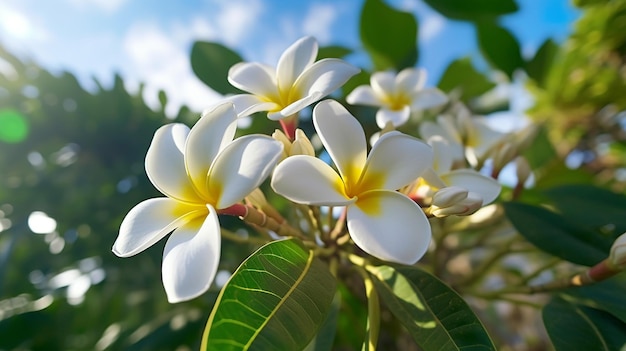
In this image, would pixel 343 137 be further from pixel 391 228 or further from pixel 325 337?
pixel 325 337

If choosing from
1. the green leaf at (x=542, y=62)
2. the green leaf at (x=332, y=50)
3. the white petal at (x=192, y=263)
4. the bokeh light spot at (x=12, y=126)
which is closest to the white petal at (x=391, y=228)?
the white petal at (x=192, y=263)

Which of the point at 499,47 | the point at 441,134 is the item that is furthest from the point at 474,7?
the point at 441,134

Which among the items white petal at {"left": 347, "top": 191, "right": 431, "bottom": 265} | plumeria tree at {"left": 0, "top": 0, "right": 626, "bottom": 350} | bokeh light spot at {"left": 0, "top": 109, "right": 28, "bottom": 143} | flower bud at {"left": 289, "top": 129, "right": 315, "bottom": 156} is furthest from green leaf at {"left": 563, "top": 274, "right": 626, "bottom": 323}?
bokeh light spot at {"left": 0, "top": 109, "right": 28, "bottom": 143}

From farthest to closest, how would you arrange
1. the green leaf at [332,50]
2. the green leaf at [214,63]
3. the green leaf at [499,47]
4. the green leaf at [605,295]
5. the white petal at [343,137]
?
the green leaf at [499,47] → the green leaf at [332,50] → the green leaf at [214,63] → the green leaf at [605,295] → the white petal at [343,137]

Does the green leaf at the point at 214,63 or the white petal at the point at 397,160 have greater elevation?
the white petal at the point at 397,160

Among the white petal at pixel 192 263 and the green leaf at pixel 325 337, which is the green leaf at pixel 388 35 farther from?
the white petal at pixel 192 263

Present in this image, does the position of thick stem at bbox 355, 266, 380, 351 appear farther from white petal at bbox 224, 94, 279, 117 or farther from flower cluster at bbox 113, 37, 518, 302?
white petal at bbox 224, 94, 279, 117

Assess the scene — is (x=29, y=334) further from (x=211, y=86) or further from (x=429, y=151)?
(x=429, y=151)
